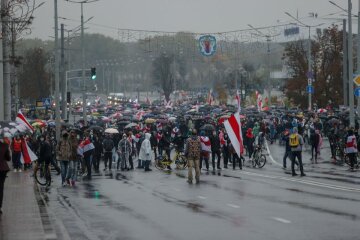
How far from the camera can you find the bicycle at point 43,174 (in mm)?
28723

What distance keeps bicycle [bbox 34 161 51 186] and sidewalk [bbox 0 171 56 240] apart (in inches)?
20.1

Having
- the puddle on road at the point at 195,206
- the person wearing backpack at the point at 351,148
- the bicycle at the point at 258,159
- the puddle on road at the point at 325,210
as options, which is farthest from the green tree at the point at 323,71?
the puddle on road at the point at 325,210

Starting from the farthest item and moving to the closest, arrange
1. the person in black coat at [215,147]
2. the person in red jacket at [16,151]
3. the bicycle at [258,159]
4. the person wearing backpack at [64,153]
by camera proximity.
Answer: the bicycle at [258,159] → the person in red jacket at [16,151] → the person in black coat at [215,147] → the person wearing backpack at [64,153]

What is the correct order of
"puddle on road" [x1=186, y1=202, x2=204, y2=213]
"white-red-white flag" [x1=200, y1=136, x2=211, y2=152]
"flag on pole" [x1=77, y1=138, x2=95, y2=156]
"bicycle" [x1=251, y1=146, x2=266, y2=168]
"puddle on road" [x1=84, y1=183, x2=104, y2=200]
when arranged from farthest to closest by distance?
"bicycle" [x1=251, y1=146, x2=266, y2=168], "white-red-white flag" [x1=200, y1=136, x2=211, y2=152], "flag on pole" [x1=77, y1=138, x2=95, y2=156], "puddle on road" [x1=84, y1=183, x2=104, y2=200], "puddle on road" [x1=186, y1=202, x2=204, y2=213]

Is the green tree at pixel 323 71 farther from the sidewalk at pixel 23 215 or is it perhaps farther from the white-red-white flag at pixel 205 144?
the sidewalk at pixel 23 215

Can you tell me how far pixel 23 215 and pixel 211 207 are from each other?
163 inches

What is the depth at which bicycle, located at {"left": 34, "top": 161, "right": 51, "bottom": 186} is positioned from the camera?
28723 mm

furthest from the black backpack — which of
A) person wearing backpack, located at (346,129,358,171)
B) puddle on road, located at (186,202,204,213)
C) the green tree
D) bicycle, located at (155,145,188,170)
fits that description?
the green tree

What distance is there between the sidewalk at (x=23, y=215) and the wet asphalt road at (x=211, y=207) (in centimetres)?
35

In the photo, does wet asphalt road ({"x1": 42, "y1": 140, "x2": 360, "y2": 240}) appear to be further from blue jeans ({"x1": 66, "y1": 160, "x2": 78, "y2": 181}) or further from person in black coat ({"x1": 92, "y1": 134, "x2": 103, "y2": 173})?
person in black coat ({"x1": 92, "y1": 134, "x2": 103, "y2": 173})

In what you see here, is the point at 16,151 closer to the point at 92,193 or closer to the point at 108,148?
the point at 108,148

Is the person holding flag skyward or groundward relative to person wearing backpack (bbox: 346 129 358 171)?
skyward

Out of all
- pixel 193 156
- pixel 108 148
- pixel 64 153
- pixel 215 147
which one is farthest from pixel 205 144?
pixel 64 153

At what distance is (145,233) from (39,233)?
179 centimetres
